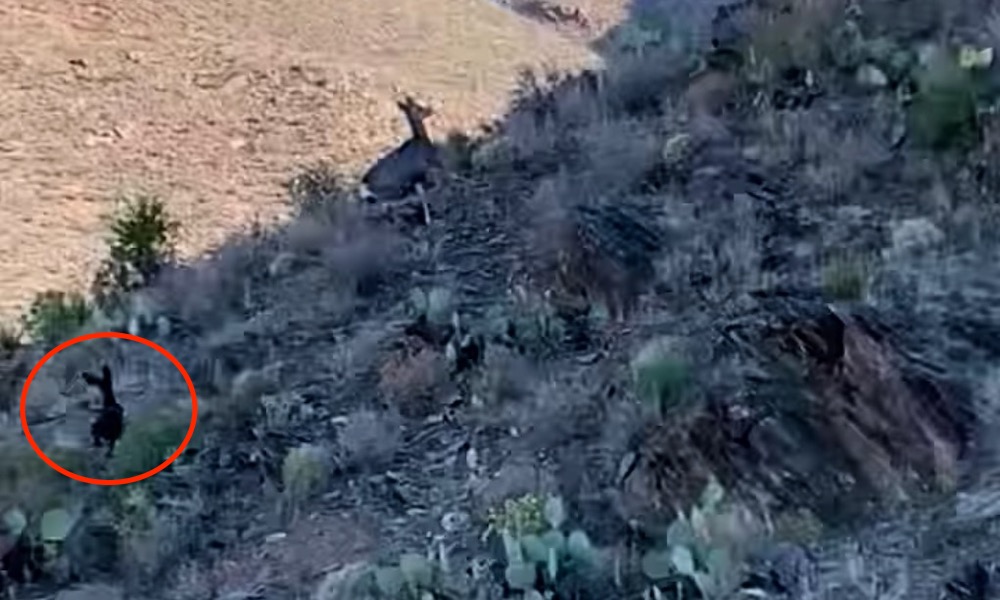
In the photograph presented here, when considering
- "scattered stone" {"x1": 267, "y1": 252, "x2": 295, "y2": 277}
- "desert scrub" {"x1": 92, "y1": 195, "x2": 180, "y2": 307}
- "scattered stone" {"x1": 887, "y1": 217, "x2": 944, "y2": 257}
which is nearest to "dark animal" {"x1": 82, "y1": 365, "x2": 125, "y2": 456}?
"scattered stone" {"x1": 267, "y1": 252, "x2": 295, "y2": 277}

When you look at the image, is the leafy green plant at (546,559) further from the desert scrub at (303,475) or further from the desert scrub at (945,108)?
the desert scrub at (945,108)

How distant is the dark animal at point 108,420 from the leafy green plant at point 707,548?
267 cm

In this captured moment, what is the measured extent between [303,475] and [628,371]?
3.79ft

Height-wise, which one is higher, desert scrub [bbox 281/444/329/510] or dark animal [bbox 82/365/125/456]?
dark animal [bbox 82/365/125/456]

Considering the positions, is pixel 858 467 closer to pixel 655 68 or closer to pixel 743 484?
pixel 743 484

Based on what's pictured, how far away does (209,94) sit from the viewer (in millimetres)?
22594

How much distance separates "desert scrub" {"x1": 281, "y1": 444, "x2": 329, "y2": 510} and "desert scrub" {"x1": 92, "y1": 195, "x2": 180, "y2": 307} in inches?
155

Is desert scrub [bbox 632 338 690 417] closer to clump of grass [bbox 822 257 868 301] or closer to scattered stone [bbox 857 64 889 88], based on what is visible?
clump of grass [bbox 822 257 868 301]

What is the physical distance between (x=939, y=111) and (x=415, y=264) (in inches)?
97.6

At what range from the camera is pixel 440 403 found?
6.09m

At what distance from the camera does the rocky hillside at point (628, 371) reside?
4.64m

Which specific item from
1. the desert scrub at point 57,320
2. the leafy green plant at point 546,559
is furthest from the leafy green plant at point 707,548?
the desert scrub at point 57,320

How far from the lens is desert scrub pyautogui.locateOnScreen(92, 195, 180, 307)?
9.73 metres

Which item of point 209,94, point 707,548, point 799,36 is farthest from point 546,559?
point 209,94
